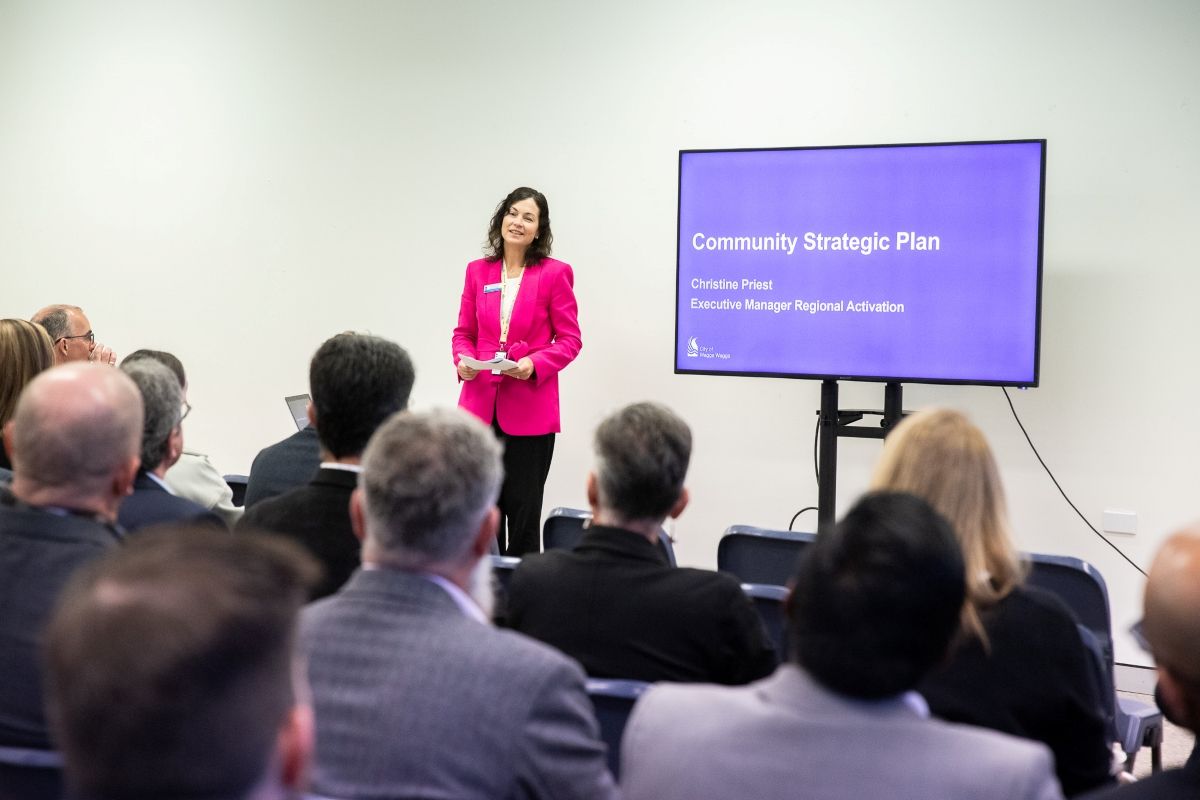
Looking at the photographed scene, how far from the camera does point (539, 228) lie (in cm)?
512

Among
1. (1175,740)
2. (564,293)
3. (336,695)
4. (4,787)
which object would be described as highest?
(564,293)

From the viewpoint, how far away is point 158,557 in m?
0.92

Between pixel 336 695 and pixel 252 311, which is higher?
pixel 252 311

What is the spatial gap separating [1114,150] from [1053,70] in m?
0.41

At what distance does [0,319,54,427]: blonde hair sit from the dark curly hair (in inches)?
87.1

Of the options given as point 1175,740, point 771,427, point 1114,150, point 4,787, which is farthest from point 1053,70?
point 4,787

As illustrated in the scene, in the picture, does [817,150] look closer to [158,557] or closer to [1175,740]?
[1175,740]

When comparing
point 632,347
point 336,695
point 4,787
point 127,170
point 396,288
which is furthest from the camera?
point 127,170

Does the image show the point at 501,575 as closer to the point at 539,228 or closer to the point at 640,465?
the point at 640,465

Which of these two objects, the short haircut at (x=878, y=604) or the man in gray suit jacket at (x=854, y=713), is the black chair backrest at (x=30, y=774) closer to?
the man in gray suit jacket at (x=854, y=713)

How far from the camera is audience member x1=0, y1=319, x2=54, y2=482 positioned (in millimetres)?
3346

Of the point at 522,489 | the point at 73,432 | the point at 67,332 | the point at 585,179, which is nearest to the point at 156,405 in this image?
the point at 73,432

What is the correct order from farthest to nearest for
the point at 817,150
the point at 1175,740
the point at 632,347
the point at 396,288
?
1. the point at 396,288
2. the point at 632,347
3. the point at 817,150
4. the point at 1175,740

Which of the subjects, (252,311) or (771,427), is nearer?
(771,427)
